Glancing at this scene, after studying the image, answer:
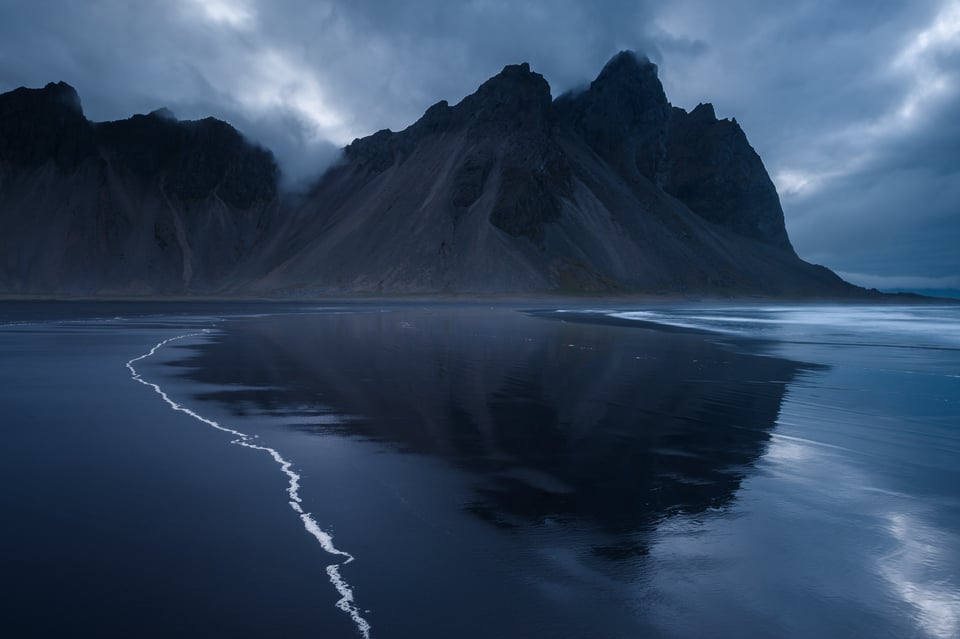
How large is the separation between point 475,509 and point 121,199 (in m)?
165

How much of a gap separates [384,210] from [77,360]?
118 meters

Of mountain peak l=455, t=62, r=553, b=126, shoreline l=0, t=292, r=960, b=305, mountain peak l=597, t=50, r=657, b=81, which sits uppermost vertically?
mountain peak l=597, t=50, r=657, b=81

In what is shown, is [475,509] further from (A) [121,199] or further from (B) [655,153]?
(B) [655,153]

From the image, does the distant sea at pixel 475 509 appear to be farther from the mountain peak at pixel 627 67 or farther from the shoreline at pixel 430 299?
the mountain peak at pixel 627 67

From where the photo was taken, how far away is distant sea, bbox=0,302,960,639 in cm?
546

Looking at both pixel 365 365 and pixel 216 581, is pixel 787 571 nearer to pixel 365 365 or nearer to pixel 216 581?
pixel 216 581

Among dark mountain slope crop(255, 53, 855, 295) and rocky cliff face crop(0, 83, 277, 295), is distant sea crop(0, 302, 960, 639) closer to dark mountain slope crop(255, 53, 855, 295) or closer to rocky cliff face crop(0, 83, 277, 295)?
dark mountain slope crop(255, 53, 855, 295)

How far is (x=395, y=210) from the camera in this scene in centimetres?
13788

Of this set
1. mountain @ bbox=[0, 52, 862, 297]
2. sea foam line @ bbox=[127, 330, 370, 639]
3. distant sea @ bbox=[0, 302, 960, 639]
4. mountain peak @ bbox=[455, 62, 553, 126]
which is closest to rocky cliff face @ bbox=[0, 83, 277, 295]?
mountain @ bbox=[0, 52, 862, 297]

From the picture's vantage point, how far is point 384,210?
139 metres

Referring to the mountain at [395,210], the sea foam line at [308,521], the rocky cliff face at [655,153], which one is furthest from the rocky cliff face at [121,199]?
the sea foam line at [308,521]

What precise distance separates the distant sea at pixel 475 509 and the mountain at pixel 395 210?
349 ft

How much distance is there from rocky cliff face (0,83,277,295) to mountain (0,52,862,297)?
342 mm

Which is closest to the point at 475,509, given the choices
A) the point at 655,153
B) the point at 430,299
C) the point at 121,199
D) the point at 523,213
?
the point at 430,299
